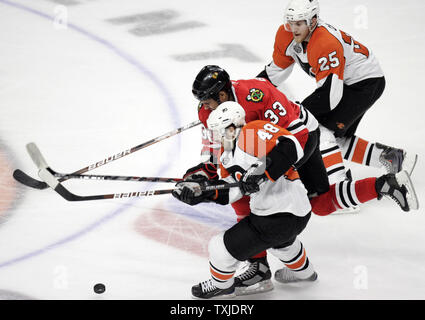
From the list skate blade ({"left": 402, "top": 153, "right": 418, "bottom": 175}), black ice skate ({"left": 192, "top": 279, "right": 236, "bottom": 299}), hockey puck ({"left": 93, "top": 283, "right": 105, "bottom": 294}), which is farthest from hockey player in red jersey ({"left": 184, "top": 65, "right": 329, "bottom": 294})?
skate blade ({"left": 402, "top": 153, "right": 418, "bottom": 175})

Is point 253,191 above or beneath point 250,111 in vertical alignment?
beneath

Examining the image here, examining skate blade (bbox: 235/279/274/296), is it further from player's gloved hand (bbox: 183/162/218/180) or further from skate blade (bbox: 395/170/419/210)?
skate blade (bbox: 395/170/419/210)

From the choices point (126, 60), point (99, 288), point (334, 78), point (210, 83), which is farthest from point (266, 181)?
point (126, 60)

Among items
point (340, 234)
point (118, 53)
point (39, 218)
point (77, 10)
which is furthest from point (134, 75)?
point (340, 234)

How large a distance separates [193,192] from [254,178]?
Answer: 0.90 ft

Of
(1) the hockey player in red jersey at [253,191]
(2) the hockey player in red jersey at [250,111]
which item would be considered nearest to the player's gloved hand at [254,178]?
(1) the hockey player in red jersey at [253,191]

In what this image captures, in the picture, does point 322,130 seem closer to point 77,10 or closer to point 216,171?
point 216,171

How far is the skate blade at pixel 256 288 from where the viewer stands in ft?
11.2

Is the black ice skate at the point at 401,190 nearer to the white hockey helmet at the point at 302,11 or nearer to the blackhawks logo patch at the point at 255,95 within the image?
the blackhawks logo patch at the point at 255,95

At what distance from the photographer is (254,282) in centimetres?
342

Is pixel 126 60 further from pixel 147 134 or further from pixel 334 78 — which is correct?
pixel 334 78

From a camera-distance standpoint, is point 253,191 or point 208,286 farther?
point 208,286

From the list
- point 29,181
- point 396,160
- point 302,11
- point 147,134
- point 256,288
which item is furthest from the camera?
point 147,134

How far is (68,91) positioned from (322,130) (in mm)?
2337
